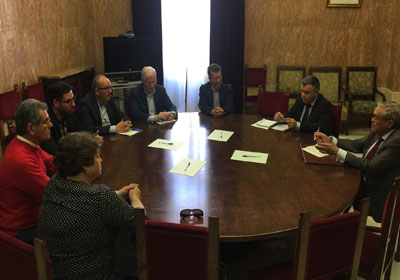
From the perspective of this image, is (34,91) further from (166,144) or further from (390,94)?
(390,94)

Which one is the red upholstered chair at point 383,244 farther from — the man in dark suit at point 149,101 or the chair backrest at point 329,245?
the man in dark suit at point 149,101

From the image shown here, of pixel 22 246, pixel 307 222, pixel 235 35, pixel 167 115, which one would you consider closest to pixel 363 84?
pixel 235 35

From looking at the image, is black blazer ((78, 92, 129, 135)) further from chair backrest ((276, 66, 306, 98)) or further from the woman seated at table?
chair backrest ((276, 66, 306, 98))

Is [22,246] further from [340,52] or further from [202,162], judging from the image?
[340,52]

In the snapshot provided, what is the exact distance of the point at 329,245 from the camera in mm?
1733

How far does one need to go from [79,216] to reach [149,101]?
8.82 ft

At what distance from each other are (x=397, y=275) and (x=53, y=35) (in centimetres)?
458

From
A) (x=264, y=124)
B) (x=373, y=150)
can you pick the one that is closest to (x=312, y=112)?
(x=264, y=124)

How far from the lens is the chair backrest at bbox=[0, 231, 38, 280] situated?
148 centimetres

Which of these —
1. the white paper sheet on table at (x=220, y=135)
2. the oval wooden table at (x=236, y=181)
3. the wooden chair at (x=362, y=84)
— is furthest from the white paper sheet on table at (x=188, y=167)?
the wooden chair at (x=362, y=84)

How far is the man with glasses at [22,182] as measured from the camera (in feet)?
7.30

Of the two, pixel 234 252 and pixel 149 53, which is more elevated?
pixel 149 53

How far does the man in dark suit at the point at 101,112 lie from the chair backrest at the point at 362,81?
13.4ft

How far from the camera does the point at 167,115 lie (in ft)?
12.8
